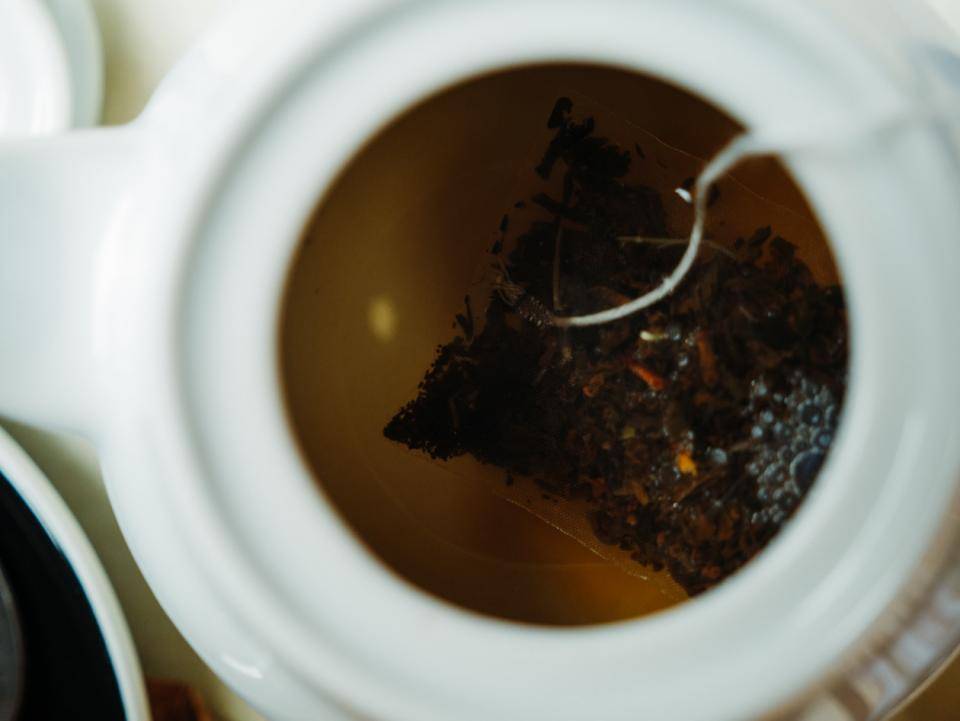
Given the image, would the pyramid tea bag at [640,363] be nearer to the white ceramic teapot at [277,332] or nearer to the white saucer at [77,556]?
the white ceramic teapot at [277,332]

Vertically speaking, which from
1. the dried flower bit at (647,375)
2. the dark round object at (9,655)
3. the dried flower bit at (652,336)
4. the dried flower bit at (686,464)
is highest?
the dried flower bit at (652,336)

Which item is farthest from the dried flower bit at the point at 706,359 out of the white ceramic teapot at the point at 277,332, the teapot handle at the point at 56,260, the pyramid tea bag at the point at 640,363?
the teapot handle at the point at 56,260

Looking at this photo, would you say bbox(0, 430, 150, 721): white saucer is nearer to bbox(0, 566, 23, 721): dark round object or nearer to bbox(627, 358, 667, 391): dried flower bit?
bbox(0, 566, 23, 721): dark round object

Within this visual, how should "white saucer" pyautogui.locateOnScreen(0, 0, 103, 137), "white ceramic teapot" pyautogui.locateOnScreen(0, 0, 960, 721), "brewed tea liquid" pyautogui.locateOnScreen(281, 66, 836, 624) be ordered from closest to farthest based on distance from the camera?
"white ceramic teapot" pyautogui.locateOnScreen(0, 0, 960, 721) < "brewed tea liquid" pyautogui.locateOnScreen(281, 66, 836, 624) < "white saucer" pyautogui.locateOnScreen(0, 0, 103, 137)

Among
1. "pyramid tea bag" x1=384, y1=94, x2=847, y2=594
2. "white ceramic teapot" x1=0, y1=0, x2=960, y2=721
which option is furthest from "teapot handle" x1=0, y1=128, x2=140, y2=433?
"pyramid tea bag" x1=384, y1=94, x2=847, y2=594

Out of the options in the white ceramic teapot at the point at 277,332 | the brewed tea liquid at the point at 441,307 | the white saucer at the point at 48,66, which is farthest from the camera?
the white saucer at the point at 48,66

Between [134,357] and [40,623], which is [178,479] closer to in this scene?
[134,357]
